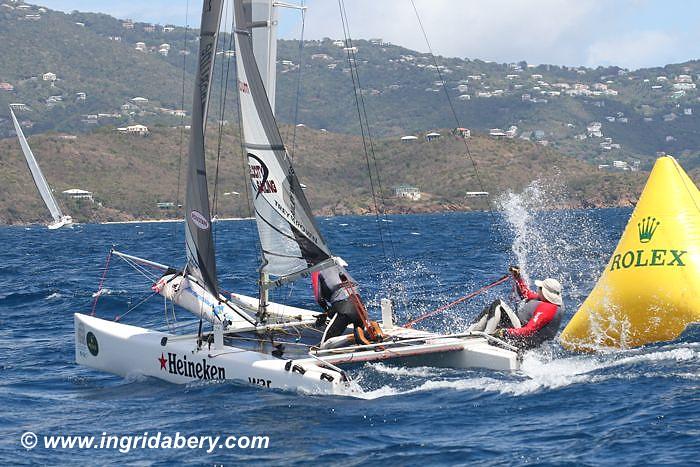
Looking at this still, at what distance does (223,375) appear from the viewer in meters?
12.8

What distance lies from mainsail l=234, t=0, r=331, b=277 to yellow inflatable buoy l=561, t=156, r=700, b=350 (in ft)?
12.4

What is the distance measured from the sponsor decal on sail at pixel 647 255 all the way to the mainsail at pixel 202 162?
5.67 m

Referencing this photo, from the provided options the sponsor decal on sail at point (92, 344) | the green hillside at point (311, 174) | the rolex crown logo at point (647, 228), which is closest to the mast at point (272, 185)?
the sponsor decal on sail at point (92, 344)

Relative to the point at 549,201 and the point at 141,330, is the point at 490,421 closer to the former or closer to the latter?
the point at 141,330

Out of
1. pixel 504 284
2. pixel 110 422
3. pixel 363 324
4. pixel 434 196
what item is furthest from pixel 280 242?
pixel 434 196

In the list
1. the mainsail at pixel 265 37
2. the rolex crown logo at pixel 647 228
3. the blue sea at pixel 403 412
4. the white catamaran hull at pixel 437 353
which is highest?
the mainsail at pixel 265 37

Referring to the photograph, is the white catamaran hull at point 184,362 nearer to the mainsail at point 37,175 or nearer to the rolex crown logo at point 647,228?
the rolex crown logo at point 647,228

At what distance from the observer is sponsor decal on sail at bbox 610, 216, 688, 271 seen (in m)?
13.6

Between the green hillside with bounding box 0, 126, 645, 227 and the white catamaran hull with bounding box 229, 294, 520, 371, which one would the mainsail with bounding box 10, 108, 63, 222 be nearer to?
the green hillside with bounding box 0, 126, 645, 227

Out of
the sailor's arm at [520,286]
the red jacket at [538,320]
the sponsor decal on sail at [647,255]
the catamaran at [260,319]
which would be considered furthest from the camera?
the sailor's arm at [520,286]

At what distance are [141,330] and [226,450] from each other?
502 cm

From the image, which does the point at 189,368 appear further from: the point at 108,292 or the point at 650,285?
the point at 108,292

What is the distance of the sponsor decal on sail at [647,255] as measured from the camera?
1362 cm

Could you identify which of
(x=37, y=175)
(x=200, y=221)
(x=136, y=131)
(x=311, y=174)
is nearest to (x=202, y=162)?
(x=200, y=221)
